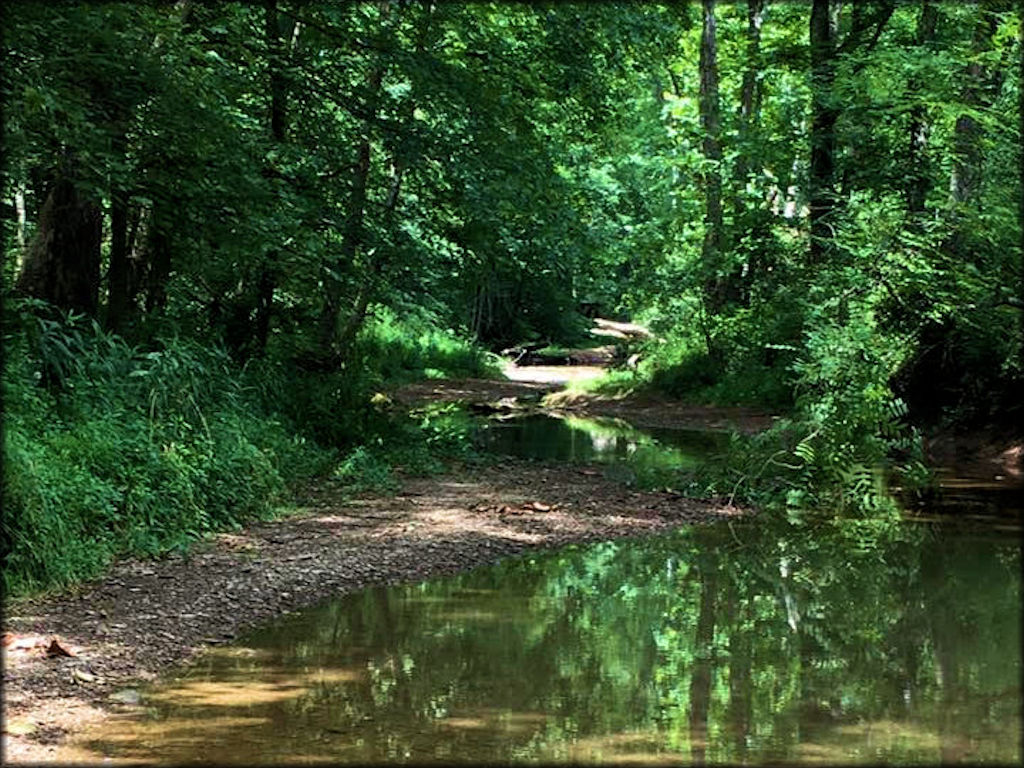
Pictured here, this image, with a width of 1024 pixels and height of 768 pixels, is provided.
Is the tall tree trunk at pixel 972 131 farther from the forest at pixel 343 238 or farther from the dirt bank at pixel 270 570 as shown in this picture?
the dirt bank at pixel 270 570

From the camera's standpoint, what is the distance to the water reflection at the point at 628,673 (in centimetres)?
408

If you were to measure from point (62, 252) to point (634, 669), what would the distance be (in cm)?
768

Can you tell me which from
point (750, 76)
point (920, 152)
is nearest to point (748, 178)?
point (920, 152)

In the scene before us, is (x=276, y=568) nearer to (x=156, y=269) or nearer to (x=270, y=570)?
(x=270, y=570)

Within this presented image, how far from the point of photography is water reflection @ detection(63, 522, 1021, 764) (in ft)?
13.4

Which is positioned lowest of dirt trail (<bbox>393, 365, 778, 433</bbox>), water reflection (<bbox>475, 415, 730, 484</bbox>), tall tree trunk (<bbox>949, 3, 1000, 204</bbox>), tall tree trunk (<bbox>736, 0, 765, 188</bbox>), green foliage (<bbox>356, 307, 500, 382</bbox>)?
water reflection (<bbox>475, 415, 730, 484</bbox>)

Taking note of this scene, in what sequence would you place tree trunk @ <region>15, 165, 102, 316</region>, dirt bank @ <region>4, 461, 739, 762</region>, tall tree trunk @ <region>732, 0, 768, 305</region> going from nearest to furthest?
dirt bank @ <region>4, 461, 739, 762</region> → tree trunk @ <region>15, 165, 102, 316</region> → tall tree trunk @ <region>732, 0, 768, 305</region>

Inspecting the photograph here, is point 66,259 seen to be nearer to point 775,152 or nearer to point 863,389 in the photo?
point 863,389

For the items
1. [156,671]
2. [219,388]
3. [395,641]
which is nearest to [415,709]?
[395,641]

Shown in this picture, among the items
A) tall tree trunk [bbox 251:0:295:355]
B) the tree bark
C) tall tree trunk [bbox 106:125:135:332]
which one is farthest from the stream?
the tree bark

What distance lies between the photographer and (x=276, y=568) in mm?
7070

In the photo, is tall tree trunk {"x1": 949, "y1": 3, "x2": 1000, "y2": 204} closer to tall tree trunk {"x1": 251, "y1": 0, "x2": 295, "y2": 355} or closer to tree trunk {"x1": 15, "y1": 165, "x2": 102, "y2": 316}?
tall tree trunk {"x1": 251, "y1": 0, "x2": 295, "y2": 355}

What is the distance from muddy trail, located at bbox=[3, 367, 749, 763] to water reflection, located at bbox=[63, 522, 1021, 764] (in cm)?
27

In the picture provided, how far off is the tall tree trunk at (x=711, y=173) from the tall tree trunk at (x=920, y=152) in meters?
4.11
